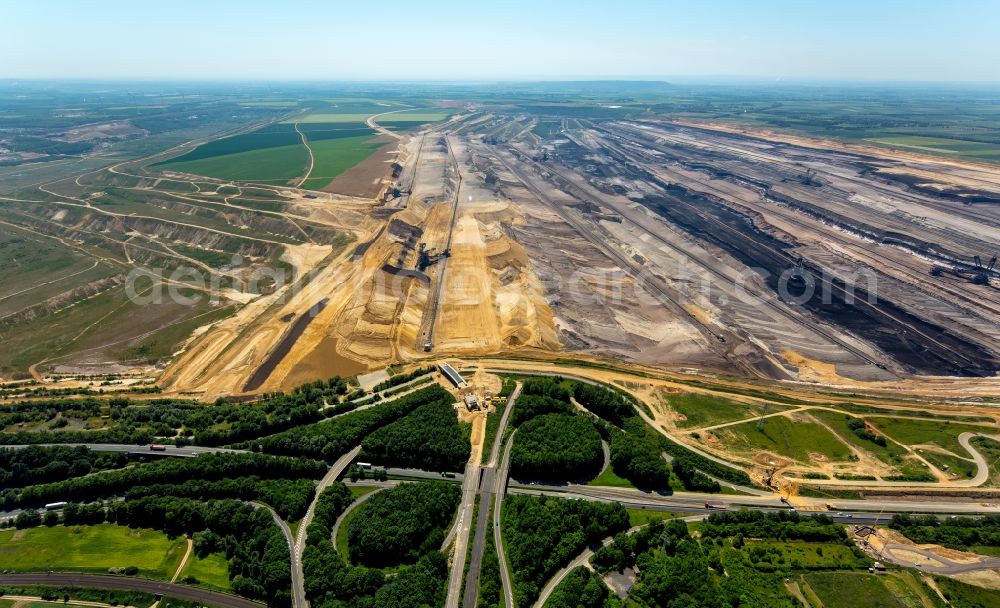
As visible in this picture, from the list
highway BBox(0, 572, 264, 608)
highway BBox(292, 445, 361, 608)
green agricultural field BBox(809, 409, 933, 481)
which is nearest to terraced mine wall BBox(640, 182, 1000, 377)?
green agricultural field BBox(809, 409, 933, 481)

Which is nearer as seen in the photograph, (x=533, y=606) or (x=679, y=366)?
(x=533, y=606)

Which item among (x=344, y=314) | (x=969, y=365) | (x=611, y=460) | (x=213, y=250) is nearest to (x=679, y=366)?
(x=611, y=460)

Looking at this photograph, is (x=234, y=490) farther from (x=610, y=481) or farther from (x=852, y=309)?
(x=852, y=309)

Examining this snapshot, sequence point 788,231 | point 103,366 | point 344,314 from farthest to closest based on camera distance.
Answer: point 788,231
point 344,314
point 103,366

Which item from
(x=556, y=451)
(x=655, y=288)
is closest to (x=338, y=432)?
(x=556, y=451)

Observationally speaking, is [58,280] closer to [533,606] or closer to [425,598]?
[425,598]

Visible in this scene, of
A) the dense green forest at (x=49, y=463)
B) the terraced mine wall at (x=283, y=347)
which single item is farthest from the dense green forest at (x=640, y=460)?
the dense green forest at (x=49, y=463)

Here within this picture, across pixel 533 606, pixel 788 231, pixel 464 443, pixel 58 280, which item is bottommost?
pixel 533 606
